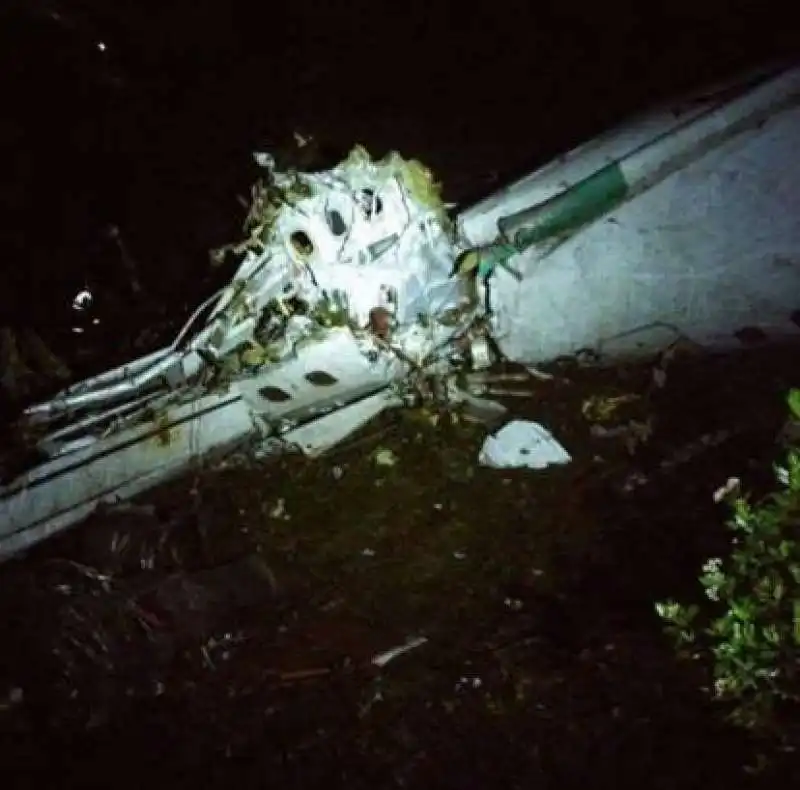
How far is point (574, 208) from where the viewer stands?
3574 mm

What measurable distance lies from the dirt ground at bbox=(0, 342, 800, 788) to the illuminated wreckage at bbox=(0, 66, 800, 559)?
0.12 meters

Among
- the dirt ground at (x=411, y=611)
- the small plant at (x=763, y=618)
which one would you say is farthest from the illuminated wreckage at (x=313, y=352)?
the small plant at (x=763, y=618)

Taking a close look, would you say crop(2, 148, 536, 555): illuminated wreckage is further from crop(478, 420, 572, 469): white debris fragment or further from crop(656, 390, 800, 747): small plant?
crop(656, 390, 800, 747): small plant

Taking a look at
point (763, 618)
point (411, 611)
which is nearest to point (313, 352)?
point (411, 611)

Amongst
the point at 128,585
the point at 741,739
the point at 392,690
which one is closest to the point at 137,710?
A: the point at 128,585

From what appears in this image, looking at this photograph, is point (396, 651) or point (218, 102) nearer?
point (396, 651)

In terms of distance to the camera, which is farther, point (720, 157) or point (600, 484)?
point (720, 157)

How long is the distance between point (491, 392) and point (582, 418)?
32cm

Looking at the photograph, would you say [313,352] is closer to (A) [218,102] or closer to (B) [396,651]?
(B) [396,651]

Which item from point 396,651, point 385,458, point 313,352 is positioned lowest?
point 396,651

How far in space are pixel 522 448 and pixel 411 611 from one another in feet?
2.27

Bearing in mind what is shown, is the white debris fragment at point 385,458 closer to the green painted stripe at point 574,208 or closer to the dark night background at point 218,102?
the green painted stripe at point 574,208

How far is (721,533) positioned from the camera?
289 cm

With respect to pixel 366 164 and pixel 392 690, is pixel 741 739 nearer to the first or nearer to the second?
pixel 392 690
